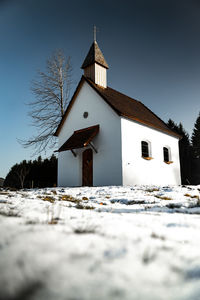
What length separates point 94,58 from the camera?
505 inches

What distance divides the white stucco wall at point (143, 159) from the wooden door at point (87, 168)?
2.22 meters

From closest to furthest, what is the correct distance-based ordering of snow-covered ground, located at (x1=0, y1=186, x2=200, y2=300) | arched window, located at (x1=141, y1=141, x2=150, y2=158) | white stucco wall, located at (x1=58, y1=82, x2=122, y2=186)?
snow-covered ground, located at (x1=0, y1=186, x2=200, y2=300) → white stucco wall, located at (x1=58, y1=82, x2=122, y2=186) → arched window, located at (x1=141, y1=141, x2=150, y2=158)

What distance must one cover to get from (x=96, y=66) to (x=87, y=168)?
22.9 ft

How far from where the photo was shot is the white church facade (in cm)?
1030

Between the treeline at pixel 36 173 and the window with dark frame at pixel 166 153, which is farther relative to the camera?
the treeline at pixel 36 173

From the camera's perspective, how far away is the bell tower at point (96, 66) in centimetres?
1298

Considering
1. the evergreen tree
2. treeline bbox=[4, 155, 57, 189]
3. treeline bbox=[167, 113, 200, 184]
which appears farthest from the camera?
the evergreen tree

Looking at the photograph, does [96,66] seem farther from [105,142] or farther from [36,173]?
[36,173]

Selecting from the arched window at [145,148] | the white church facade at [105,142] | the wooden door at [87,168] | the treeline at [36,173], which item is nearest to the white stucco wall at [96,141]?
the white church facade at [105,142]

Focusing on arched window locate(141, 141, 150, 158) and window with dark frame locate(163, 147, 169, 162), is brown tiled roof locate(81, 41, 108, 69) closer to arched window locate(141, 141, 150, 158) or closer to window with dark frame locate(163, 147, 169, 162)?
arched window locate(141, 141, 150, 158)

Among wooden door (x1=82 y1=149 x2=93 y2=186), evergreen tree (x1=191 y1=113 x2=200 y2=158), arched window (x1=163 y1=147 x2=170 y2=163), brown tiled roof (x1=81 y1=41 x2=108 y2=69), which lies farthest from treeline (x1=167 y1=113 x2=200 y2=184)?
brown tiled roof (x1=81 y1=41 x2=108 y2=69)

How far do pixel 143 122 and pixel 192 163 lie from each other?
48.9 ft

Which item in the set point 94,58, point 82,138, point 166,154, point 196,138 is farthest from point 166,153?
point 196,138

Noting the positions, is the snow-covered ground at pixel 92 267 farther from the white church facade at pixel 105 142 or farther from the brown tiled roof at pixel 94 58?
the brown tiled roof at pixel 94 58
